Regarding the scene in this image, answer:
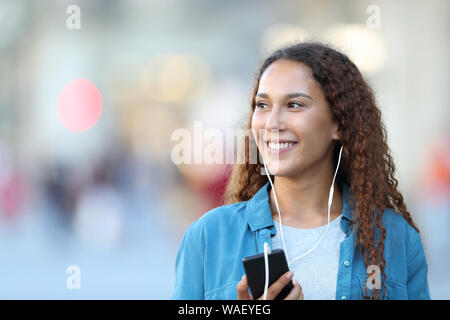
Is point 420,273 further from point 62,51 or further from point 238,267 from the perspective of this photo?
point 62,51

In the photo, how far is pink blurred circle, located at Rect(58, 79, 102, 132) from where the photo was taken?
765 cm

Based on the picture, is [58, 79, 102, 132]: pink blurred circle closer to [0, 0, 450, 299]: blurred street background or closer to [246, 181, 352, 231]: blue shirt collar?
[0, 0, 450, 299]: blurred street background

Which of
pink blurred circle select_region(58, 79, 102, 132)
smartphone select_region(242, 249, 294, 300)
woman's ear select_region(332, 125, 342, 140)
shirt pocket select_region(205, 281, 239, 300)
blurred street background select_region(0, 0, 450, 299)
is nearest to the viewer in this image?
smartphone select_region(242, 249, 294, 300)

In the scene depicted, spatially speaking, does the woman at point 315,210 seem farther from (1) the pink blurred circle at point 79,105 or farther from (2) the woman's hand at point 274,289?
(1) the pink blurred circle at point 79,105

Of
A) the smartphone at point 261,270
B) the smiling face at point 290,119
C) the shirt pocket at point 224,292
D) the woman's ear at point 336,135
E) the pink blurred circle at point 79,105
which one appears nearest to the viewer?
the smartphone at point 261,270

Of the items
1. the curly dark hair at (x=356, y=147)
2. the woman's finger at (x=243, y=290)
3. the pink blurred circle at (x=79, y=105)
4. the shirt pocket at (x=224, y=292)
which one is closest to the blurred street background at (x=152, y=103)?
the pink blurred circle at (x=79, y=105)

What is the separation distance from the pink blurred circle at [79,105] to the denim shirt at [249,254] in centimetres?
602

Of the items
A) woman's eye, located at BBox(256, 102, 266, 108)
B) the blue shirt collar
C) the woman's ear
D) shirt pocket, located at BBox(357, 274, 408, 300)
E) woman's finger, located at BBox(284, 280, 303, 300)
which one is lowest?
shirt pocket, located at BBox(357, 274, 408, 300)

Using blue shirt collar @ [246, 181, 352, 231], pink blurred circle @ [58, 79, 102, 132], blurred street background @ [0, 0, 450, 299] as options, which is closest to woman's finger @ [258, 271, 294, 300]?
blue shirt collar @ [246, 181, 352, 231]

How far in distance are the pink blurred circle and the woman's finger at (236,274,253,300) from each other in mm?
6391

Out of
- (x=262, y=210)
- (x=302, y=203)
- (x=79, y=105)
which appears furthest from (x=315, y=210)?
(x=79, y=105)

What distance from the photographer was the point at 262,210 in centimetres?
194

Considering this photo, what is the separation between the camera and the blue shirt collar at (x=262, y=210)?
74.6 inches

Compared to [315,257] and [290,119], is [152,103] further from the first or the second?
[315,257]
